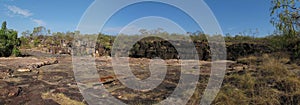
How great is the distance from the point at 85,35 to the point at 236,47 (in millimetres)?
9536

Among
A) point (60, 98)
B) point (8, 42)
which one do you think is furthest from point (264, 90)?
point (8, 42)

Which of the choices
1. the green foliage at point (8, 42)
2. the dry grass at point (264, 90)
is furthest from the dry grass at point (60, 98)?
the green foliage at point (8, 42)

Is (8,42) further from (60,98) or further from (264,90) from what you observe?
(264,90)

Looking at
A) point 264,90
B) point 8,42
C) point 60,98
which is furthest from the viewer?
point 8,42

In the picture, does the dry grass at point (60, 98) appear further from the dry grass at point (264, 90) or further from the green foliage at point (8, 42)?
the green foliage at point (8, 42)

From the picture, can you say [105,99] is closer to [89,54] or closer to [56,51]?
[89,54]

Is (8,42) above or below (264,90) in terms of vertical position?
above

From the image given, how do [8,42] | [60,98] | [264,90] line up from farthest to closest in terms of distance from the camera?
[8,42] < [264,90] < [60,98]

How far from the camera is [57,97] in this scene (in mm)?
2969

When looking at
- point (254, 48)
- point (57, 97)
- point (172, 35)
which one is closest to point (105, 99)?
point (57, 97)

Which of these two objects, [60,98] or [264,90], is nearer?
[60,98]

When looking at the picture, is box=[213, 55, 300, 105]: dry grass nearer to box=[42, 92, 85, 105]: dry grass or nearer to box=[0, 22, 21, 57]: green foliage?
box=[42, 92, 85, 105]: dry grass

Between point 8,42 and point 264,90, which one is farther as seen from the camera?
point 8,42

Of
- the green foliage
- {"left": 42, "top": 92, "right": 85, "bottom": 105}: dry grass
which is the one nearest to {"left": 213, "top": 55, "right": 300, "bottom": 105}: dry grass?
{"left": 42, "top": 92, "right": 85, "bottom": 105}: dry grass
